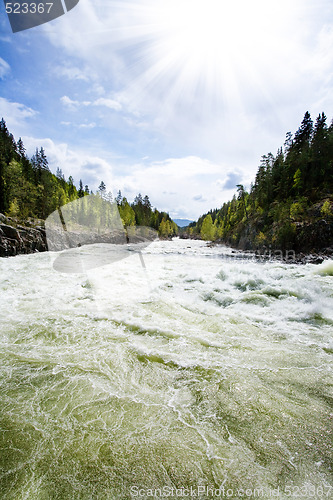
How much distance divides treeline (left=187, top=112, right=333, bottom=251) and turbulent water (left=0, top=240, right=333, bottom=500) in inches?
1052

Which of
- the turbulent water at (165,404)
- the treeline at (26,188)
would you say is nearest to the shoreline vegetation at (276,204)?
the treeline at (26,188)

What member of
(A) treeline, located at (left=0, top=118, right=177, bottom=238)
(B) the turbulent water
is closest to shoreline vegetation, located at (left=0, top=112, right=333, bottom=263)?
(A) treeline, located at (left=0, top=118, right=177, bottom=238)

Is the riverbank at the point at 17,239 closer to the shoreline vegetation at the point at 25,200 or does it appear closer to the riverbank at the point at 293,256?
the shoreline vegetation at the point at 25,200

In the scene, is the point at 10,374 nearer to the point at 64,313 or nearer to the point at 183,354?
the point at 64,313

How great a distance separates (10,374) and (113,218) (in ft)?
232

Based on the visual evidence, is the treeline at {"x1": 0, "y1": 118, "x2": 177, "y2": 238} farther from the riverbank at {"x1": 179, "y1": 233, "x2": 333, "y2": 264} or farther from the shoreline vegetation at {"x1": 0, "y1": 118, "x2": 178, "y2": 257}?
the riverbank at {"x1": 179, "y1": 233, "x2": 333, "y2": 264}

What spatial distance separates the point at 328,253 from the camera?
75.9 feet

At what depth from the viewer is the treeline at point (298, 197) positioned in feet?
91.3

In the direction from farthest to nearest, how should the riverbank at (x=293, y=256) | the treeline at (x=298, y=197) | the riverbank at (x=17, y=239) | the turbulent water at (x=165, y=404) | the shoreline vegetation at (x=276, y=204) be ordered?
the treeline at (x=298, y=197) < the shoreline vegetation at (x=276, y=204) < the riverbank at (x=17, y=239) < the riverbank at (x=293, y=256) < the turbulent water at (x=165, y=404)

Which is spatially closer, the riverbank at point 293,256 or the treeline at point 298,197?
the riverbank at point 293,256

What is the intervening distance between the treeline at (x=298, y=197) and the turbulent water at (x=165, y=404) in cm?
2671

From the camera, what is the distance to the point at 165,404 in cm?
285

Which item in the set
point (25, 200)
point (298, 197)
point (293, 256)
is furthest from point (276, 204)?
point (25, 200)

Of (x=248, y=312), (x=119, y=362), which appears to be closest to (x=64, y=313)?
(x=119, y=362)
